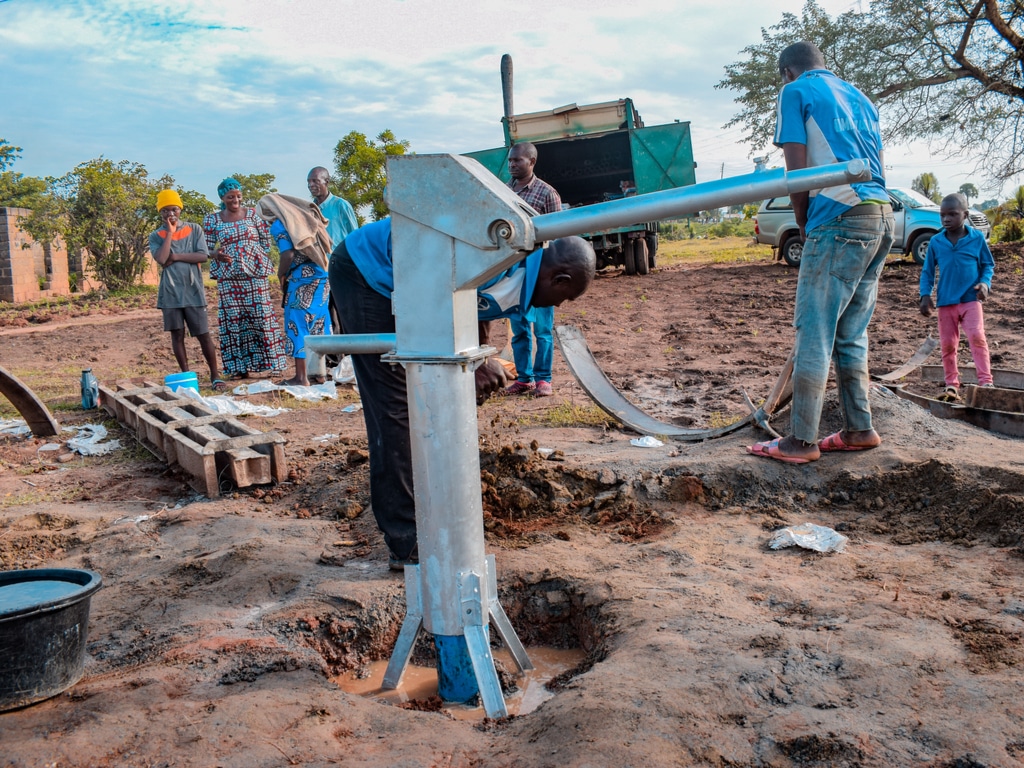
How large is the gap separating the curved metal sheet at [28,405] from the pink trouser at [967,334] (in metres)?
6.04

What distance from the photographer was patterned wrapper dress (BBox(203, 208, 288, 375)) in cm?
717

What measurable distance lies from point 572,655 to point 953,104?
16673 millimetres

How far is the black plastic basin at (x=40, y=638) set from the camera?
212 centimetres

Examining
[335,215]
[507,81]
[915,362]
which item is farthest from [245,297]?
[507,81]

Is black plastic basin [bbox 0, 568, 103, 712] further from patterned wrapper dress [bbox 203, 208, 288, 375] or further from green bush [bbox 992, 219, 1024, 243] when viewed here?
green bush [bbox 992, 219, 1024, 243]

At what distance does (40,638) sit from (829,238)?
3.28m

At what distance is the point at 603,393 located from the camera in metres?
5.18

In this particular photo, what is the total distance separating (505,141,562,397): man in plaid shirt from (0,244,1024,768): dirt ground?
0.78 m

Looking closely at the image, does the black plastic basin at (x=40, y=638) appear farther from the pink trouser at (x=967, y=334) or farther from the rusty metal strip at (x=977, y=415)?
the pink trouser at (x=967, y=334)

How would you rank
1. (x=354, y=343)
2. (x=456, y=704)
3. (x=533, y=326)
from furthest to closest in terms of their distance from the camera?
(x=533, y=326), (x=456, y=704), (x=354, y=343)

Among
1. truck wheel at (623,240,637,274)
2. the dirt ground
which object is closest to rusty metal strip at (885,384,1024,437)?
the dirt ground

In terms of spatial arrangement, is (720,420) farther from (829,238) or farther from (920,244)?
(920,244)

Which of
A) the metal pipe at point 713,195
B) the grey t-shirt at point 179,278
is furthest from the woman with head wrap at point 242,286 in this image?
the metal pipe at point 713,195

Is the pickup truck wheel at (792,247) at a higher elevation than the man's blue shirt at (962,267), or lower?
higher
